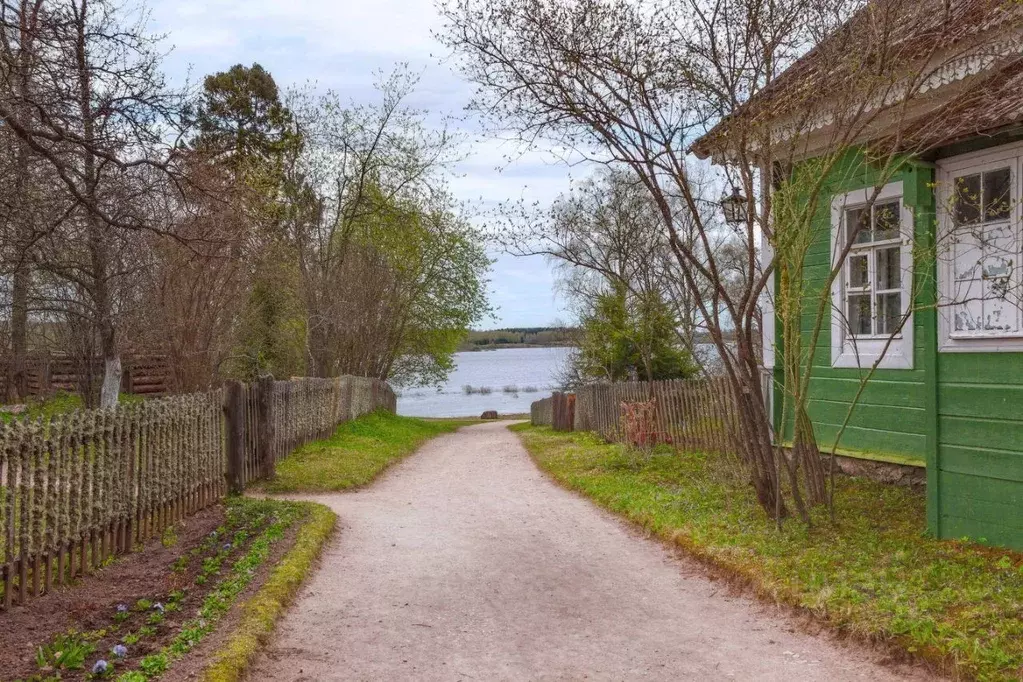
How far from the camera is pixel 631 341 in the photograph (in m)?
27.1

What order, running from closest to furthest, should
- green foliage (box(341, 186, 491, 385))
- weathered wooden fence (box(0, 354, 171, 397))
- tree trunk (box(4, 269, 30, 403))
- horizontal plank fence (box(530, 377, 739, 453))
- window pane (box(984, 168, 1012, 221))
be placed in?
window pane (box(984, 168, 1012, 221)) < tree trunk (box(4, 269, 30, 403)) < horizontal plank fence (box(530, 377, 739, 453)) < weathered wooden fence (box(0, 354, 171, 397)) < green foliage (box(341, 186, 491, 385))

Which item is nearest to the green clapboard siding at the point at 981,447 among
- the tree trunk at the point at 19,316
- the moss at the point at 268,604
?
the moss at the point at 268,604

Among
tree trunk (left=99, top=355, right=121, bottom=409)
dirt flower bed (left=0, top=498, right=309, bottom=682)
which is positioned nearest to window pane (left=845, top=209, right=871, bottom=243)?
dirt flower bed (left=0, top=498, right=309, bottom=682)

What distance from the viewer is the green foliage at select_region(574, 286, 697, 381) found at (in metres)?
25.0

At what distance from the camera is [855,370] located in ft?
40.2

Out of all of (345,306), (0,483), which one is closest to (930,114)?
(0,483)

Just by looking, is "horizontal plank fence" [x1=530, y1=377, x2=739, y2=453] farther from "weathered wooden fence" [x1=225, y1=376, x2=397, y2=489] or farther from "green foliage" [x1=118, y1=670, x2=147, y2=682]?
"green foliage" [x1=118, y1=670, x2=147, y2=682]

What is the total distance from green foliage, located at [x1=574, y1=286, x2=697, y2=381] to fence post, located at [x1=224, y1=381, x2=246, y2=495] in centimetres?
1202

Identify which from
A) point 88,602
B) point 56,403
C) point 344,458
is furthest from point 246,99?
point 88,602

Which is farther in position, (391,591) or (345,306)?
(345,306)

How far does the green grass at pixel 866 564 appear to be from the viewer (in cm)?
572

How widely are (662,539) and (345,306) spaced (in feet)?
70.5

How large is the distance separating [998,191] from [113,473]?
27.5 ft

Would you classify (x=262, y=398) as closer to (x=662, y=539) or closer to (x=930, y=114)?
(x=662, y=539)
